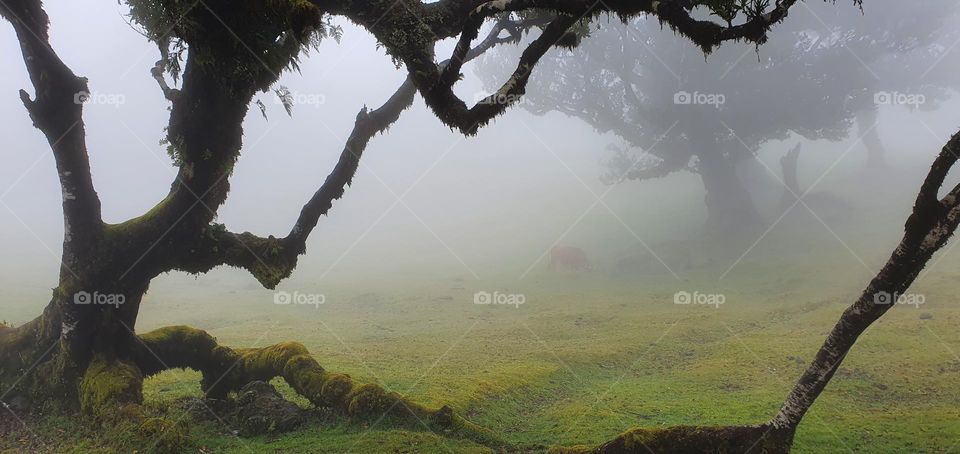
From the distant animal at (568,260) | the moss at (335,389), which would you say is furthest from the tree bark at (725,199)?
the moss at (335,389)

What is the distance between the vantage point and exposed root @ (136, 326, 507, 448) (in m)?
7.00

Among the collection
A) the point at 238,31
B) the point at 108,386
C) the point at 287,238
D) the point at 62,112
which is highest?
the point at 238,31

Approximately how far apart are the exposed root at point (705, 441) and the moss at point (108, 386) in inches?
232

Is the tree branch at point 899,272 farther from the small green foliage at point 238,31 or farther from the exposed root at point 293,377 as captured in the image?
the small green foliage at point 238,31

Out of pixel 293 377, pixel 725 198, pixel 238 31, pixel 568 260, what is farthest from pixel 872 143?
pixel 238 31

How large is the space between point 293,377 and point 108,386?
2286 millimetres

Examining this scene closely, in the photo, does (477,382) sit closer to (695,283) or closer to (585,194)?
(695,283)

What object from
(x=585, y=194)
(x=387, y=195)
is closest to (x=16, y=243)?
(x=387, y=195)

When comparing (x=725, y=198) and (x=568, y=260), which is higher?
(x=725, y=198)

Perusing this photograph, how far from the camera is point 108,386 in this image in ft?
22.4

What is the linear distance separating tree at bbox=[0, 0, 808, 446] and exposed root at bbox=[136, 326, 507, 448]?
0.02 metres

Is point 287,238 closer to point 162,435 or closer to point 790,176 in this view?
point 162,435

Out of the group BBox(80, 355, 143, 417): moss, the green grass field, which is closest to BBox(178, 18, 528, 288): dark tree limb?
BBox(80, 355, 143, 417): moss

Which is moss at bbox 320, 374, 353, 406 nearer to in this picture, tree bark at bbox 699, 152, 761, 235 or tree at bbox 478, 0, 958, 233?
tree at bbox 478, 0, 958, 233
